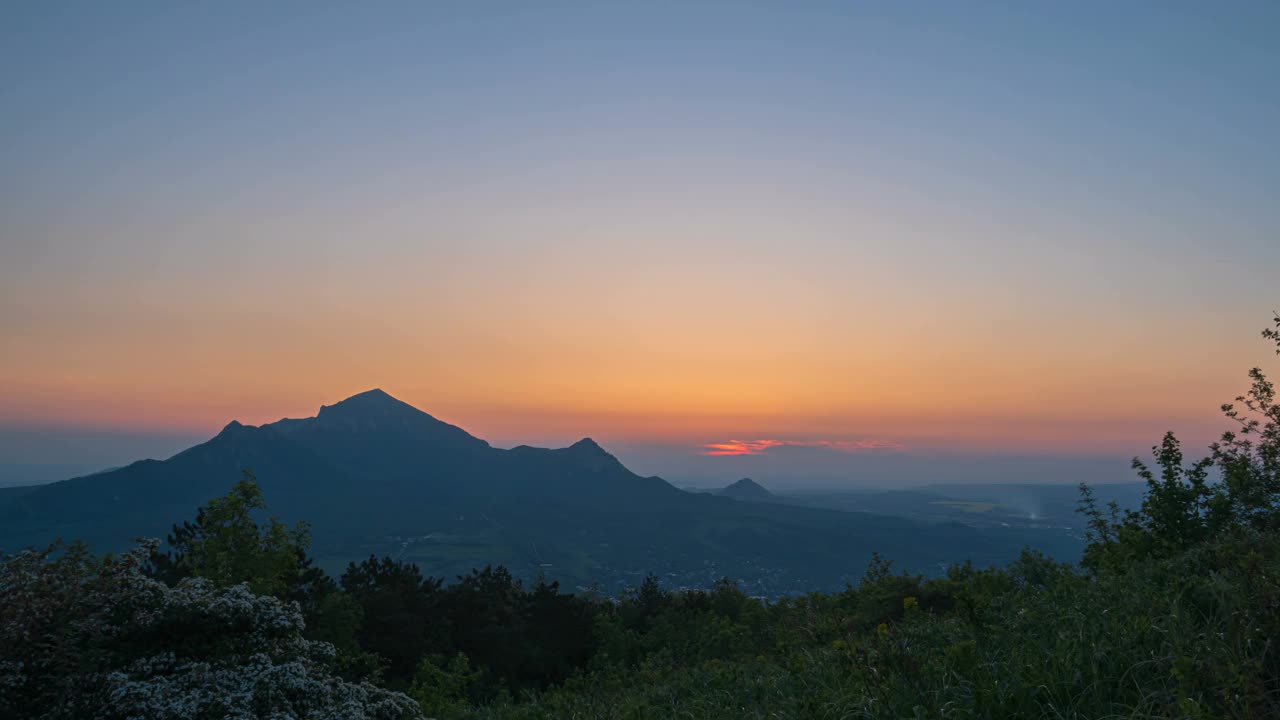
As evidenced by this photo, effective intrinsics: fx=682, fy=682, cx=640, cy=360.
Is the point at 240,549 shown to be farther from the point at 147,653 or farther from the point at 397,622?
the point at 147,653

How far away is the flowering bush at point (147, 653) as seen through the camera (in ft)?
35.2

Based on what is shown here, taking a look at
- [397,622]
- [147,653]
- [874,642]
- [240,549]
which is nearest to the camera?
[874,642]

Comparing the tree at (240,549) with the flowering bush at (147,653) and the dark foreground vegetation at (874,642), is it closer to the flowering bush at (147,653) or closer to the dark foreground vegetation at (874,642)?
the dark foreground vegetation at (874,642)

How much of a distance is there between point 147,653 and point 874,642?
40.0ft

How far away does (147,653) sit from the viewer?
39.2 feet

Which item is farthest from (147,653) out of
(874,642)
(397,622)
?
(397,622)

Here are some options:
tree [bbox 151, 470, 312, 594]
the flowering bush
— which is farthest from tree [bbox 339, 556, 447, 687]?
the flowering bush

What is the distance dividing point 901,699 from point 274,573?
1130 inches

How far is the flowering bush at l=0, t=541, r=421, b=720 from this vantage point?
1073cm

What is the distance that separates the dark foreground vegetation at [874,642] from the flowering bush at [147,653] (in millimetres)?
33

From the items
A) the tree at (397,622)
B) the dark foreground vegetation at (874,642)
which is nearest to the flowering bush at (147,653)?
the dark foreground vegetation at (874,642)

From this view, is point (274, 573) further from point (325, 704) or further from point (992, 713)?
point (992, 713)

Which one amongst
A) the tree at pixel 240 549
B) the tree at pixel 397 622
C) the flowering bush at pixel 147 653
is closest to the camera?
the flowering bush at pixel 147 653

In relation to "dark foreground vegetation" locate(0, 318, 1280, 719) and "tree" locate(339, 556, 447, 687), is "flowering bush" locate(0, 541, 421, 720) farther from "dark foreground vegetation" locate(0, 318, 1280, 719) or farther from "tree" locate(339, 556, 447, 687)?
"tree" locate(339, 556, 447, 687)
